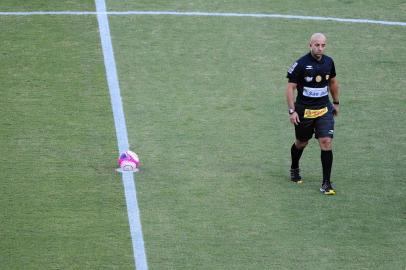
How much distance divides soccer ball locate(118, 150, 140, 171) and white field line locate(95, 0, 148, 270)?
3.0 inches

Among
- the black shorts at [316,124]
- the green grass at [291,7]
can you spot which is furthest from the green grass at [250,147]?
the black shorts at [316,124]

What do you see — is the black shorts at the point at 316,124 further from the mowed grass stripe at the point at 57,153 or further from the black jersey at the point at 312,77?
the mowed grass stripe at the point at 57,153

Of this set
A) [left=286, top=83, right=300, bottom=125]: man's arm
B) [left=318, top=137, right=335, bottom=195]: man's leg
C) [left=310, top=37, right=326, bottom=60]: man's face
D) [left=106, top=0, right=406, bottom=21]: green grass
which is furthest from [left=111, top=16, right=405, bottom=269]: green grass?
[left=310, top=37, right=326, bottom=60]: man's face

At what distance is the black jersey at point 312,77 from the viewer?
12188 millimetres

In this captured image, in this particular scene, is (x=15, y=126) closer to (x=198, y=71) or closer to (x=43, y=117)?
(x=43, y=117)

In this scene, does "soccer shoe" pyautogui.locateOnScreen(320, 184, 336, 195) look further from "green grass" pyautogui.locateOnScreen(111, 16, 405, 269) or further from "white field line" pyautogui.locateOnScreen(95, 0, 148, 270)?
"white field line" pyautogui.locateOnScreen(95, 0, 148, 270)

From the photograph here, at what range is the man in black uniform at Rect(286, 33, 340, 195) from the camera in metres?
12.2

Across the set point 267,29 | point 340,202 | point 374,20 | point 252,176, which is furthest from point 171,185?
point 374,20

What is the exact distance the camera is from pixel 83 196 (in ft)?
39.8

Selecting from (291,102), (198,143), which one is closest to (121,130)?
(198,143)

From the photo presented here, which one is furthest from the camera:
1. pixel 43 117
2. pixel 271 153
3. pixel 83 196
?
pixel 43 117

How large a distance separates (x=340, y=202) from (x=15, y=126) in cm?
448

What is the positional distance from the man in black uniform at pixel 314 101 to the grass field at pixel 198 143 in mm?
537

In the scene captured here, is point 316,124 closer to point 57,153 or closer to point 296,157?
point 296,157
